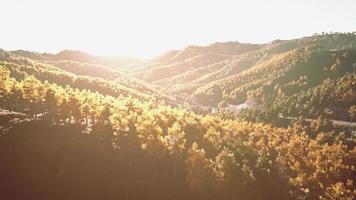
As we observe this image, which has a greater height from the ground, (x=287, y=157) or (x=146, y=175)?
(x=146, y=175)

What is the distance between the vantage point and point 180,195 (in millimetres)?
136750

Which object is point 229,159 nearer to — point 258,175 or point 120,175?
point 258,175

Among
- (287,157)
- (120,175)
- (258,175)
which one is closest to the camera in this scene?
(120,175)

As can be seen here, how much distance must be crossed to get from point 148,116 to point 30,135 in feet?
170

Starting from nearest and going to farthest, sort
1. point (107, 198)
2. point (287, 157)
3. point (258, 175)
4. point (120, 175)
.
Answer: point (107, 198) < point (120, 175) < point (258, 175) < point (287, 157)

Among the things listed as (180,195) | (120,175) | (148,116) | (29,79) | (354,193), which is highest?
(29,79)

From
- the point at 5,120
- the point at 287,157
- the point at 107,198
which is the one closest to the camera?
the point at 107,198

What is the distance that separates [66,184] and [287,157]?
110 metres

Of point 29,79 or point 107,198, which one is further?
point 29,79

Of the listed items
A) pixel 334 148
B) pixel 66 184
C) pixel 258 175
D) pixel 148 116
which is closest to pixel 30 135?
pixel 66 184

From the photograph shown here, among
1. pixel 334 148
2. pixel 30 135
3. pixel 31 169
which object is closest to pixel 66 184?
pixel 31 169

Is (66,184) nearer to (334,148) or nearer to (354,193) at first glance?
(354,193)

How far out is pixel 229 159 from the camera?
154500mm

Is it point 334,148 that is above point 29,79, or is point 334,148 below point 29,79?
below
